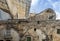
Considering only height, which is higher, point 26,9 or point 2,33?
point 26,9

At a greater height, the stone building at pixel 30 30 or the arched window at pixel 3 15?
the arched window at pixel 3 15

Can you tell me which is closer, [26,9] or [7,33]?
[7,33]

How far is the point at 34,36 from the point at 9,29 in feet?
9.37

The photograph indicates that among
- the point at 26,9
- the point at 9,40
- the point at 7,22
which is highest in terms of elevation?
the point at 26,9

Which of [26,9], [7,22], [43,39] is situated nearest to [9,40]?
[7,22]

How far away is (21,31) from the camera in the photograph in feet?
64.3

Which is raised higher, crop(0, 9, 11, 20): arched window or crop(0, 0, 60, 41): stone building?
crop(0, 9, 11, 20): arched window

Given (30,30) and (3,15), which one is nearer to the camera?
(30,30)

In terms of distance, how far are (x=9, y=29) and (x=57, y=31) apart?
5237 millimetres

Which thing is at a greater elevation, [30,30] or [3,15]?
[3,15]

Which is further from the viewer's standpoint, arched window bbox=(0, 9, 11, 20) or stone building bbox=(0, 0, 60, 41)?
arched window bbox=(0, 9, 11, 20)

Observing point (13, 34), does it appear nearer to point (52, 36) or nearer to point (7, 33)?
point (7, 33)

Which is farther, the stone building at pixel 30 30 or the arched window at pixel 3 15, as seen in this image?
the arched window at pixel 3 15

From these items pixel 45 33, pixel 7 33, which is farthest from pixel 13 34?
pixel 45 33
